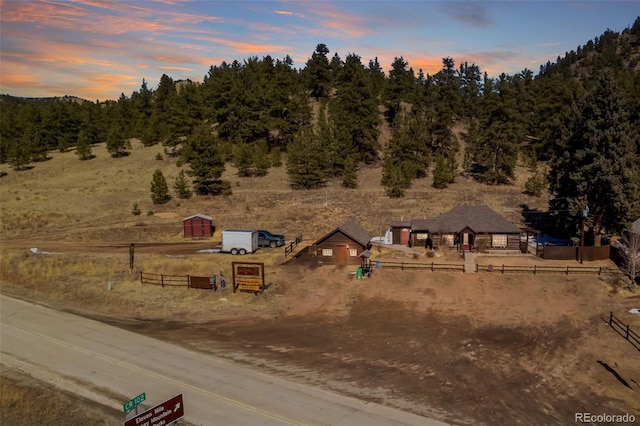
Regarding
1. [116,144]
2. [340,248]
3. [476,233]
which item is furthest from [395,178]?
[116,144]

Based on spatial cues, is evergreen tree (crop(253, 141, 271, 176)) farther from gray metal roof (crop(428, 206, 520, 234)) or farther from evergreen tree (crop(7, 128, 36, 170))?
evergreen tree (crop(7, 128, 36, 170))

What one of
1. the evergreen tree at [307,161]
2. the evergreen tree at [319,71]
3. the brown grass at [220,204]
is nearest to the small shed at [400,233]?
the brown grass at [220,204]

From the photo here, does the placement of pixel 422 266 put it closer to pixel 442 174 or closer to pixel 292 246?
pixel 292 246

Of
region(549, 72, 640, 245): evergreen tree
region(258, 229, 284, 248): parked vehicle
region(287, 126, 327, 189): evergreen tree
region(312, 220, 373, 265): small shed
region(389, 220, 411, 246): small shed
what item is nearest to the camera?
region(312, 220, 373, 265): small shed

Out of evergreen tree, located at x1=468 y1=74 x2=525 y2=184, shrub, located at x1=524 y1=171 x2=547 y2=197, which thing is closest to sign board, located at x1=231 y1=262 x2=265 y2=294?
shrub, located at x1=524 y1=171 x2=547 y2=197

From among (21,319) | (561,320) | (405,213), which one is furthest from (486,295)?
(21,319)

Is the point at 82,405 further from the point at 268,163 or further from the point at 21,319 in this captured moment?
the point at 268,163

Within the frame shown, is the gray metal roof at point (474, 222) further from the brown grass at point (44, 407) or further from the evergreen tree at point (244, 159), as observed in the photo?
the evergreen tree at point (244, 159)
